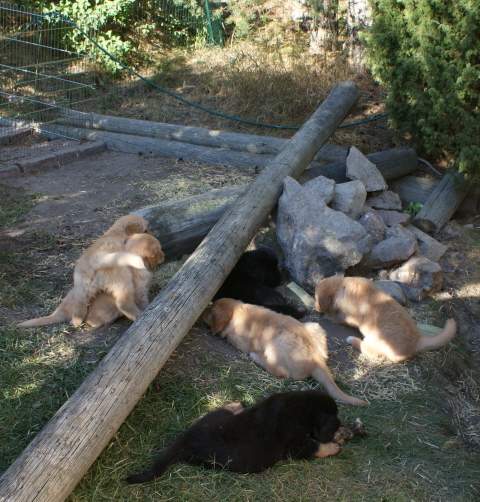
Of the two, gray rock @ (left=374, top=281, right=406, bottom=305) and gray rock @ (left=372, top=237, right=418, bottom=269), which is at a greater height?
gray rock @ (left=372, top=237, right=418, bottom=269)

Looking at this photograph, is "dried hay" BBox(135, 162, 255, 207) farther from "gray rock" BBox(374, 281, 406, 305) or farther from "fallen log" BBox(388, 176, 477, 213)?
"gray rock" BBox(374, 281, 406, 305)

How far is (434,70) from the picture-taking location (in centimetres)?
786

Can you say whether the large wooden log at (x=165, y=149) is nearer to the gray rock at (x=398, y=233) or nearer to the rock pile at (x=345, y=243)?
the rock pile at (x=345, y=243)

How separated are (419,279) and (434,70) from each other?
3539 millimetres

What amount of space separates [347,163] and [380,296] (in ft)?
11.1

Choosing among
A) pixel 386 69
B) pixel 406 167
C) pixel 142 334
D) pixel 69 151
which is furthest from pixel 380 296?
pixel 69 151

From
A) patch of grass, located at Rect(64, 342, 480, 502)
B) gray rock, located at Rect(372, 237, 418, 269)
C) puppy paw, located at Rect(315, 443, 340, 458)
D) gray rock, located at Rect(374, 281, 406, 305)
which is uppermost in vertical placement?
gray rock, located at Rect(372, 237, 418, 269)

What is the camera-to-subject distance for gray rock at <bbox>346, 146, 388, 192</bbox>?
801cm

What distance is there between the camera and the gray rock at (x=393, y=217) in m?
7.80

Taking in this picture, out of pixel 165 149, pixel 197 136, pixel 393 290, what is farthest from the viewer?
pixel 197 136

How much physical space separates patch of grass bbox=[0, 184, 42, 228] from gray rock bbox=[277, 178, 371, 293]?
3.62 metres

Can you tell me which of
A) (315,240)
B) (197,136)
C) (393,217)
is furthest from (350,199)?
(197,136)

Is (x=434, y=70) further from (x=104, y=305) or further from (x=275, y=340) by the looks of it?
Result: (x=104, y=305)

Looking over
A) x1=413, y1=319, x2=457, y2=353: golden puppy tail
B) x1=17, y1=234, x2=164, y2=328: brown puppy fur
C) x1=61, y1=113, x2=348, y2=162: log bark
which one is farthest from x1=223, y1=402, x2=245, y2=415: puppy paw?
x1=61, y1=113, x2=348, y2=162: log bark
